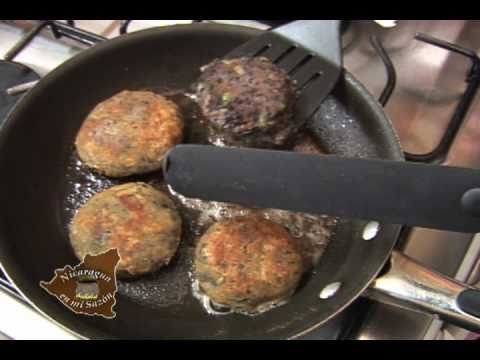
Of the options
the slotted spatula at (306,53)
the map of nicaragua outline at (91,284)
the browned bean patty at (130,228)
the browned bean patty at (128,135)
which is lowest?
the map of nicaragua outline at (91,284)

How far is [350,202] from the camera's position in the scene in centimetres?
59

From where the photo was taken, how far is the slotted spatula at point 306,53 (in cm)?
85

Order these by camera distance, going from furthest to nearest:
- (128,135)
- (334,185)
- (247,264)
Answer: (128,135)
(247,264)
(334,185)

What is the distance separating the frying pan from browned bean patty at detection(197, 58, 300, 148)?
0.36 feet

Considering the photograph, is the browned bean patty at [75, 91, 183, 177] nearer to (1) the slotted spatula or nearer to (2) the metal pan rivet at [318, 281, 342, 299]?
(1) the slotted spatula

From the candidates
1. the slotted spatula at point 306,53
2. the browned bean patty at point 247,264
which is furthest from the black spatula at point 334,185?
the slotted spatula at point 306,53

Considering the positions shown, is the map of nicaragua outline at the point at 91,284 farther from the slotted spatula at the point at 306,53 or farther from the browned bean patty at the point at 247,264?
the slotted spatula at the point at 306,53

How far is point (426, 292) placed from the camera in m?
0.64

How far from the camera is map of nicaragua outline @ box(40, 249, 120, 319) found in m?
0.70

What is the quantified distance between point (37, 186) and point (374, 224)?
511 mm

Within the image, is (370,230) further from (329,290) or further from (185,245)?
(185,245)

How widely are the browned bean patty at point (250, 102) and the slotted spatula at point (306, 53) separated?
0.04 meters

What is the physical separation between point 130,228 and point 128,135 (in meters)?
0.16

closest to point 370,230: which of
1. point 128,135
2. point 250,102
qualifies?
point 250,102
